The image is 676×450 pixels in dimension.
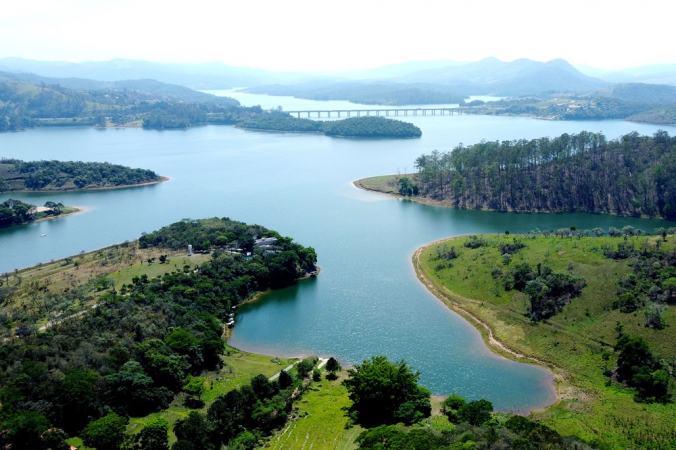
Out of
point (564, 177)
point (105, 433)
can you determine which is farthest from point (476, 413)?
point (564, 177)

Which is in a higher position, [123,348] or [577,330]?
[123,348]

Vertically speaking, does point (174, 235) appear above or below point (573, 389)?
above

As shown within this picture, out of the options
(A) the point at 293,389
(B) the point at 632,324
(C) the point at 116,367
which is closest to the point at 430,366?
(A) the point at 293,389

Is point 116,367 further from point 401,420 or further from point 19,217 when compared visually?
point 19,217

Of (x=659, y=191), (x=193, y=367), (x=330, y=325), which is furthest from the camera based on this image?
(x=659, y=191)

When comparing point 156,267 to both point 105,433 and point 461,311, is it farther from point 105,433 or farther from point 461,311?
point 461,311

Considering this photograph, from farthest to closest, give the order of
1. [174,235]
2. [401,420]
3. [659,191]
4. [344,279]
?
1. [659,191]
2. [174,235]
3. [344,279]
4. [401,420]

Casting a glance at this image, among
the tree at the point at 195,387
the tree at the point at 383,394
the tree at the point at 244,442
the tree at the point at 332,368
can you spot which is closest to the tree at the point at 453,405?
the tree at the point at 383,394
